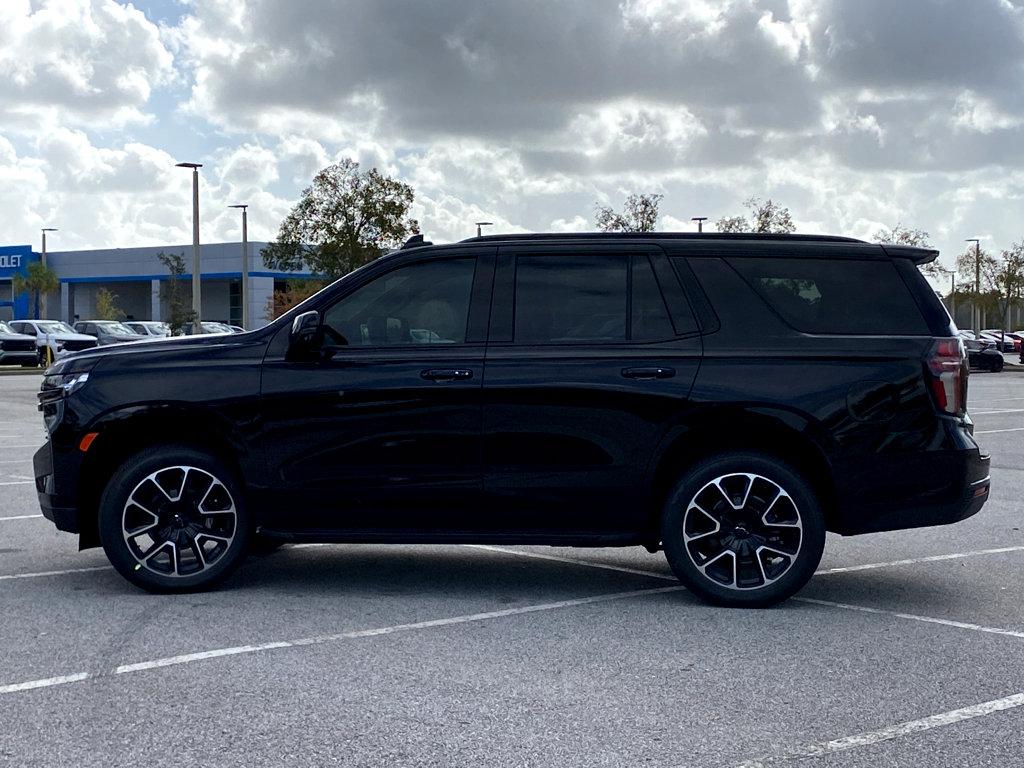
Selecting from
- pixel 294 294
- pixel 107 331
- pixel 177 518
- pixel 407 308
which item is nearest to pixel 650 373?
pixel 407 308

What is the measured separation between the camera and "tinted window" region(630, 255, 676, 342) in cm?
697

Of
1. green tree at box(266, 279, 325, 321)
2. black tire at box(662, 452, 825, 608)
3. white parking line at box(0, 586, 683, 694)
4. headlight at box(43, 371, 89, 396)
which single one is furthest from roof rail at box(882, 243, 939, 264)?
green tree at box(266, 279, 325, 321)

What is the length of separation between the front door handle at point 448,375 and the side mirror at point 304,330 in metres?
0.62

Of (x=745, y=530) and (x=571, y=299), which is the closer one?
(x=745, y=530)

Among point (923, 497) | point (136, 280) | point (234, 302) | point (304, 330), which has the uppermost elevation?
point (136, 280)

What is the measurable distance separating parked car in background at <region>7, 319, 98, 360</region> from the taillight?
119ft

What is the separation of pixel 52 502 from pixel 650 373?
10.6ft

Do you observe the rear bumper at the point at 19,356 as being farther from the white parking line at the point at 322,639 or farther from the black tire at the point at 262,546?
the white parking line at the point at 322,639

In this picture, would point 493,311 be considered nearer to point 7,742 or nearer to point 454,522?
point 454,522

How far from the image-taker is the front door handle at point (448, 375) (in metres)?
6.91

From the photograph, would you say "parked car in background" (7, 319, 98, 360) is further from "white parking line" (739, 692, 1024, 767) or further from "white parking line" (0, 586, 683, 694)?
"white parking line" (739, 692, 1024, 767)

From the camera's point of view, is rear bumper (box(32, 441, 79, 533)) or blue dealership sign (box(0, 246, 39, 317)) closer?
rear bumper (box(32, 441, 79, 533))

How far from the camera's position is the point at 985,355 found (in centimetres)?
4562

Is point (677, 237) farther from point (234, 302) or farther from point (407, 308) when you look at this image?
point (234, 302)
